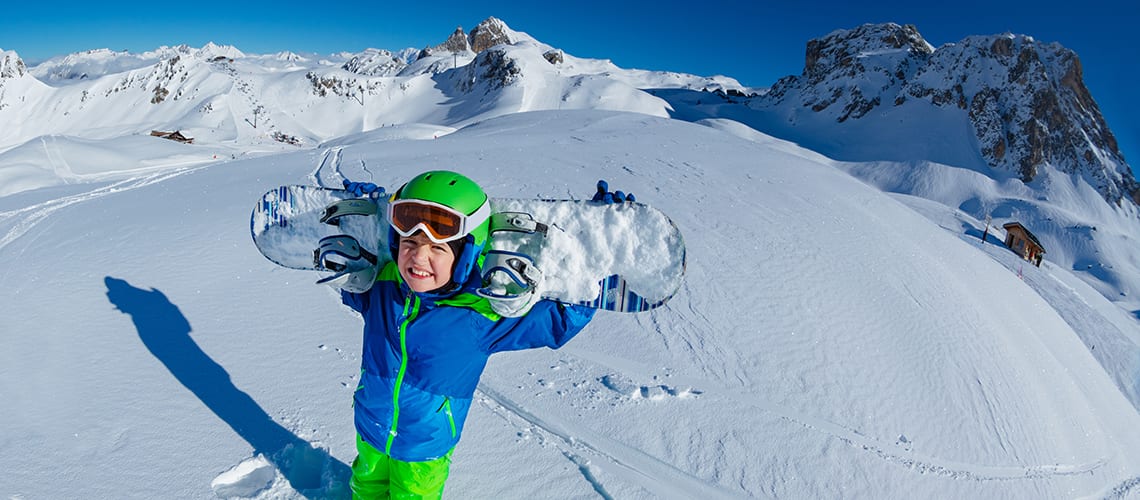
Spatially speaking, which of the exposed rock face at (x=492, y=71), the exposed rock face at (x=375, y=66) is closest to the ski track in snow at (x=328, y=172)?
the exposed rock face at (x=492, y=71)

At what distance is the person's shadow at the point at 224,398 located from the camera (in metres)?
2.45

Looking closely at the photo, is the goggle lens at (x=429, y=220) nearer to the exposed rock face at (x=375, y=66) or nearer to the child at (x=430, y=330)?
the child at (x=430, y=330)

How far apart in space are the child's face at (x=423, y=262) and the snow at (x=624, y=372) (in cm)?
120

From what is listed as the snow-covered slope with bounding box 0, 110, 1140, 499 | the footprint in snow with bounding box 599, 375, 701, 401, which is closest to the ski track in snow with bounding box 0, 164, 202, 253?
the snow-covered slope with bounding box 0, 110, 1140, 499

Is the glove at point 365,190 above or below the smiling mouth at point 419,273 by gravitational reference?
above

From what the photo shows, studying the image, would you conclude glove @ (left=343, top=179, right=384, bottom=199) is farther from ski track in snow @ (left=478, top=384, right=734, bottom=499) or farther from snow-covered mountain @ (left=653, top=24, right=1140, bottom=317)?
snow-covered mountain @ (left=653, top=24, right=1140, bottom=317)

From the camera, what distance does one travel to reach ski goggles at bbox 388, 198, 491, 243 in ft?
5.91

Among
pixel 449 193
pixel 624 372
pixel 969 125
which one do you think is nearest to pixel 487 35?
pixel 969 125

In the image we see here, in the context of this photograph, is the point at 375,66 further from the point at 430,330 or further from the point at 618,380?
the point at 430,330

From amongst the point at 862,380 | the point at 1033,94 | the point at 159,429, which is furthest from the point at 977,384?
the point at 1033,94

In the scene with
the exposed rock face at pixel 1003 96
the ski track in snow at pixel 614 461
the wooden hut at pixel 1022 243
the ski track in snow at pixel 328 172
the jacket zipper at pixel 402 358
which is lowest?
the ski track in snow at pixel 614 461

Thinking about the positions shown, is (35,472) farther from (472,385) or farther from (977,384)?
(977,384)

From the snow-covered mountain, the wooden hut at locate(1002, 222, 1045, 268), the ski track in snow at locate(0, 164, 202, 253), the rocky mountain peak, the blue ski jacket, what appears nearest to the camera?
the blue ski jacket

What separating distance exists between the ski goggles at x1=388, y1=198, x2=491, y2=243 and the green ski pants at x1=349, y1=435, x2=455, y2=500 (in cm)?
94
